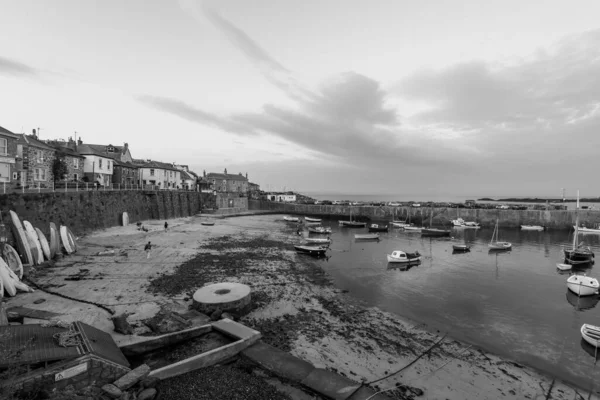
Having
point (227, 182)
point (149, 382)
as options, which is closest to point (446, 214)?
point (227, 182)

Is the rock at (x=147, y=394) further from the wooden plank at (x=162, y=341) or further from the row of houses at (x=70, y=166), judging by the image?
the row of houses at (x=70, y=166)

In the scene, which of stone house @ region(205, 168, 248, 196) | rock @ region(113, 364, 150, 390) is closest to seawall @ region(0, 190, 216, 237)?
rock @ region(113, 364, 150, 390)

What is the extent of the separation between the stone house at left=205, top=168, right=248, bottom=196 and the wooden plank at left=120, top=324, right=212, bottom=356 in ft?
309

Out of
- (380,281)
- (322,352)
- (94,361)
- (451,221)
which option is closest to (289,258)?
(380,281)

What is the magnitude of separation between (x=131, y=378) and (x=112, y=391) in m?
0.77

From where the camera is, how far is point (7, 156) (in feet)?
97.7

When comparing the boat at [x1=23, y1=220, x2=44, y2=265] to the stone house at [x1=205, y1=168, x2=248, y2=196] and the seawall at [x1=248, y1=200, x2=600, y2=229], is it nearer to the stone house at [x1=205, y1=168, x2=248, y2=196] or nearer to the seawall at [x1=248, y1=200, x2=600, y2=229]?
the seawall at [x1=248, y1=200, x2=600, y2=229]

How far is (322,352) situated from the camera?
12.9 metres

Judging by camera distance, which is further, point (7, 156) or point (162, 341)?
point (7, 156)

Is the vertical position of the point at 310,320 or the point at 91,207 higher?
the point at 91,207

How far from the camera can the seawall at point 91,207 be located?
27672 mm

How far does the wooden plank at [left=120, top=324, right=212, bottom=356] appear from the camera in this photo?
32.6ft

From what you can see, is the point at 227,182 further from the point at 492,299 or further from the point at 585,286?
the point at 585,286

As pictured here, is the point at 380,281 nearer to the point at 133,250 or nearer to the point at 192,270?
the point at 192,270
